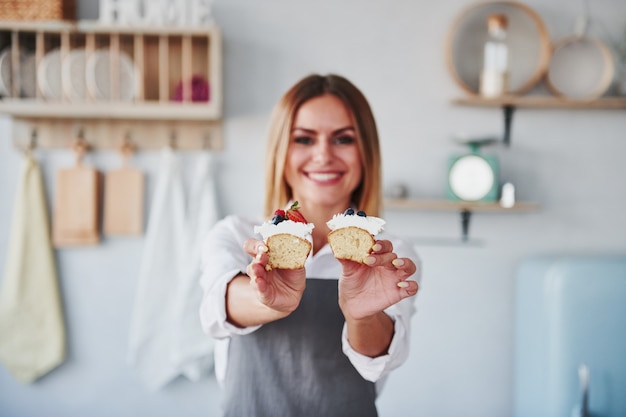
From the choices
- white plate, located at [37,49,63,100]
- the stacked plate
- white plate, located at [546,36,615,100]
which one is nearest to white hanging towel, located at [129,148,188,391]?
the stacked plate

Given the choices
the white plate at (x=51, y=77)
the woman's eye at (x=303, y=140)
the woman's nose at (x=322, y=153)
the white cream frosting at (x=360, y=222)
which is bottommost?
the white cream frosting at (x=360, y=222)

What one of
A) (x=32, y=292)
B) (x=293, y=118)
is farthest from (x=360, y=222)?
(x=32, y=292)

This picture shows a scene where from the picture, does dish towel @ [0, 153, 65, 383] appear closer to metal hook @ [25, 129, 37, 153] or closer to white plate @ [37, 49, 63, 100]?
metal hook @ [25, 129, 37, 153]

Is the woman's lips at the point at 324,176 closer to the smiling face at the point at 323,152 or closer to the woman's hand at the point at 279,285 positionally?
the smiling face at the point at 323,152

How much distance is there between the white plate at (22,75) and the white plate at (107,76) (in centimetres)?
22

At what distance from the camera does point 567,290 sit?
1948 millimetres

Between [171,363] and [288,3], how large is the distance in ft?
4.91

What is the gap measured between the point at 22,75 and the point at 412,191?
157 cm

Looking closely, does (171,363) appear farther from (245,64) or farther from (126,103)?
(245,64)

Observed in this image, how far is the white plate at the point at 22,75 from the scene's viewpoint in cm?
219

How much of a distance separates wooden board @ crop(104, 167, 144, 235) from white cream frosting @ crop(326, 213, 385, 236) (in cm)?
148

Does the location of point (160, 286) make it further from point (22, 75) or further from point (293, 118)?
point (293, 118)

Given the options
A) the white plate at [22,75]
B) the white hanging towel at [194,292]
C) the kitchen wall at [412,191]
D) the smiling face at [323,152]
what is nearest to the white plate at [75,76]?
the white plate at [22,75]

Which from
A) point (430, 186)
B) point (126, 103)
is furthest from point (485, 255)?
point (126, 103)
